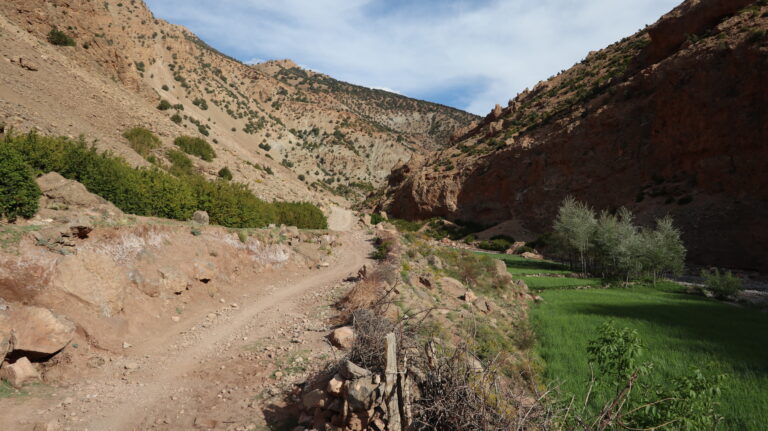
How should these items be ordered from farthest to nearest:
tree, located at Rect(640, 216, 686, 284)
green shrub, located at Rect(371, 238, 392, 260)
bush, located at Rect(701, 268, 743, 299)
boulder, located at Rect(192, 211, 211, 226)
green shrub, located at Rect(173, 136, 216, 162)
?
green shrub, located at Rect(173, 136, 216, 162) < tree, located at Rect(640, 216, 686, 284) < green shrub, located at Rect(371, 238, 392, 260) < bush, located at Rect(701, 268, 743, 299) < boulder, located at Rect(192, 211, 211, 226)

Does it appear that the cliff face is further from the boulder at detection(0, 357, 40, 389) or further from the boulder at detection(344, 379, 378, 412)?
the boulder at detection(0, 357, 40, 389)

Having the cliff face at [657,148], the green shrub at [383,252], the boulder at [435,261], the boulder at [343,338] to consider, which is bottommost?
the boulder at [343,338]

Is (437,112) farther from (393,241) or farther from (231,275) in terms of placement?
(231,275)

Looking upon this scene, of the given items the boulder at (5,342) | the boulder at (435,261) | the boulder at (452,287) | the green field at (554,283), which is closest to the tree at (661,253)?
the green field at (554,283)

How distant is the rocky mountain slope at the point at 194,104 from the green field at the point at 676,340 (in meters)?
22.4

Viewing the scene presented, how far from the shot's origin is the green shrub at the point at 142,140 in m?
23.0

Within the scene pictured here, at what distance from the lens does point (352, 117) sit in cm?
9031

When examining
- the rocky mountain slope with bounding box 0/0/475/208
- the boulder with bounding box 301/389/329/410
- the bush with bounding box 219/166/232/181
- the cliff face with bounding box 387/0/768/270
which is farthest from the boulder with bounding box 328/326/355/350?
the cliff face with bounding box 387/0/768/270

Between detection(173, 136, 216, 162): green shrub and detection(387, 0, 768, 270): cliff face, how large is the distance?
31512mm

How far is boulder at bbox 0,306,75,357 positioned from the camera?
19.4 ft

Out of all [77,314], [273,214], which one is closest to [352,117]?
[273,214]

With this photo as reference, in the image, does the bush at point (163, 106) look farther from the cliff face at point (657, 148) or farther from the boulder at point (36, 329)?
the boulder at point (36, 329)

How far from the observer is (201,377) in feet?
21.9

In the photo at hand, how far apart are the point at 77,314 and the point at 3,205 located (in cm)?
340
